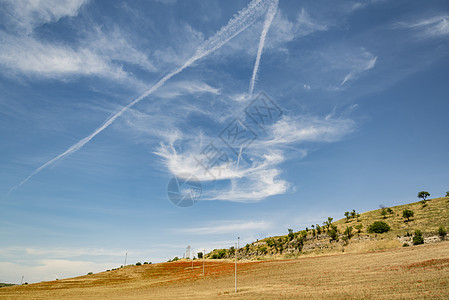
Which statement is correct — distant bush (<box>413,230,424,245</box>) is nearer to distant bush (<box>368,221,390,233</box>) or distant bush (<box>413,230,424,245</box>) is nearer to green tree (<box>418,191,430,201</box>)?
distant bush (<box>368,221,390,233</box>)

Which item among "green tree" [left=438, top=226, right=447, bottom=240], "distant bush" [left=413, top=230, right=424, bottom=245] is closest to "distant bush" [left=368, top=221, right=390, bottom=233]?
"distant bush" [left=413, top=230, right=424, bottom=245]

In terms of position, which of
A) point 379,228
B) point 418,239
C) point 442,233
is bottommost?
point 418,239

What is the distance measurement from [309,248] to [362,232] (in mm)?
19897

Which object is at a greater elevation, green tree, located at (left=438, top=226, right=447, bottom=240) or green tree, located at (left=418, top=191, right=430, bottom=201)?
green tree, located at (left=418, top=191, right=430, bottom=201)

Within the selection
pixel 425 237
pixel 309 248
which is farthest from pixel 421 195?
pixel 309 248

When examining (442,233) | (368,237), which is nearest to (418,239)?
(442,233)

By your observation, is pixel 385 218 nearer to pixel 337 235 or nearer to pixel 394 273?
pixel 337 235

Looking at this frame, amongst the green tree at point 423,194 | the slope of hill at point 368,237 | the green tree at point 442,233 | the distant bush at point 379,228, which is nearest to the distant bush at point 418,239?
the slope of hill at point 368,237

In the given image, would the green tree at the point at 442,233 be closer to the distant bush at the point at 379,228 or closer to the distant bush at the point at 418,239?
the distant bush at the point at 418,239

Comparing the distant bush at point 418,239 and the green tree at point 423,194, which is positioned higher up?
the green tree at point 423,194

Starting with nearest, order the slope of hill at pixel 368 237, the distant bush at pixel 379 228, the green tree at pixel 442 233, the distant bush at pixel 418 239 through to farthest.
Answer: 1. the green tree at pixel 442 233
2. the distant bush at pixel 418 239
3. the slope of hill at pixel 368 237
4. the distant bush at pixel 379 228

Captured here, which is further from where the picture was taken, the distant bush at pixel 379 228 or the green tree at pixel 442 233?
the distant bush at pixel 379 228

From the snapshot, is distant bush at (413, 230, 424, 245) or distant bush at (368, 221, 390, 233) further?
distant bush at (368, 221, 390, 233)

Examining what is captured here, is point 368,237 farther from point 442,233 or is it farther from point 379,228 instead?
point 442,233
